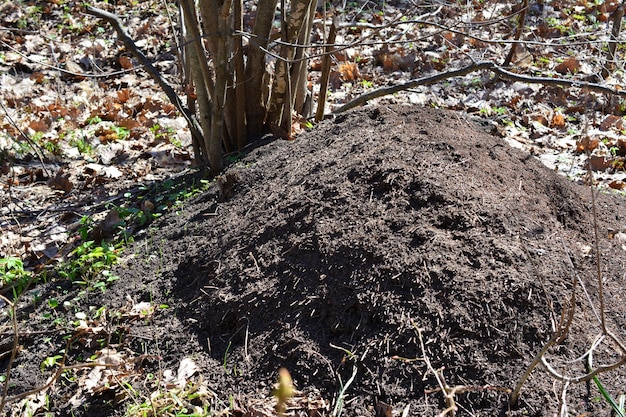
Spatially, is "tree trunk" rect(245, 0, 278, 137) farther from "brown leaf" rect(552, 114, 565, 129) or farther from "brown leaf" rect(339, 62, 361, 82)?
"brown leaf" rect(552, 114, 565, 129)

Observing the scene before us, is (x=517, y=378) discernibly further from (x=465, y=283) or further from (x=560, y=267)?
(x=560, y=267)

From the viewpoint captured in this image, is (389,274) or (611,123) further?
(611,123)

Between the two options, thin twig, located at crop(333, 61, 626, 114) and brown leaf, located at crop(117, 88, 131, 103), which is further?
brown leaf, located at crop(117, 88, 131, 103)

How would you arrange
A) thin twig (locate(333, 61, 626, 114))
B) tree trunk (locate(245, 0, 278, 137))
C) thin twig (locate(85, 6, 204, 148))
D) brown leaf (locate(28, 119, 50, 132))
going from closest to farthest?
1. thin twig (locate(333, 61, 626, 114))
2. tree trunk (locate(245, 0, 278, 137))
3. thin twig (locate(85, 6, 204, 148))
4. brown leaf (locate(28, 119, 50, 132))

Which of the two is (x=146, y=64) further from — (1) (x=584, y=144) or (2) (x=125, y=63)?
(1) (x=584, y=144)

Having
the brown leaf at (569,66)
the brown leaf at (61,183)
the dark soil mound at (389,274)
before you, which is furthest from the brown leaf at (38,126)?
the brown leaf at (569,66)

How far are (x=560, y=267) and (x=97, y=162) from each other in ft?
12.6

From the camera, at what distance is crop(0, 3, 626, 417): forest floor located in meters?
2.46

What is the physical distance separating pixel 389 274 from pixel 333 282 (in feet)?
0.87

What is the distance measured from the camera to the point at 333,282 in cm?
277

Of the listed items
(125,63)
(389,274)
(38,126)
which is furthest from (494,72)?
(125,63)

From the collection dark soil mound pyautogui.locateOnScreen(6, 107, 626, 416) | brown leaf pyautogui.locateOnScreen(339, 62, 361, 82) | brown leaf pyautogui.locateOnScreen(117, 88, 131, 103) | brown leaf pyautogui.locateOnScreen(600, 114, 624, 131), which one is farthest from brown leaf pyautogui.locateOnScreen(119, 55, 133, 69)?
brown leaf pyautogui.locateOnScreen(600, 114, 624, 131)

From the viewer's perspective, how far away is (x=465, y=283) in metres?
2.61

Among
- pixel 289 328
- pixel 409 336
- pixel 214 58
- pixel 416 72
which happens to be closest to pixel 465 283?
pixel 409 336
